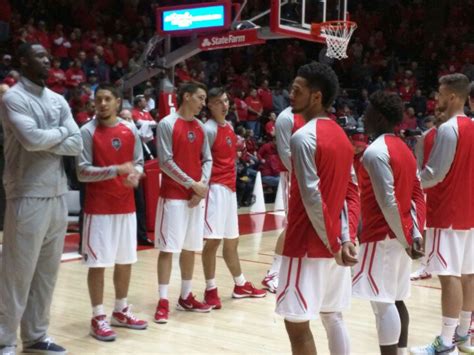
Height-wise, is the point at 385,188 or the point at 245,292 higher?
the point at 385,188

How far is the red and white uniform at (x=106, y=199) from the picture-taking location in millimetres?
4879

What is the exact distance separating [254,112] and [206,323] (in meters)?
10.7

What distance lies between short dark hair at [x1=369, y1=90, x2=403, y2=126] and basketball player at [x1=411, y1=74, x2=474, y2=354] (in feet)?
2.16

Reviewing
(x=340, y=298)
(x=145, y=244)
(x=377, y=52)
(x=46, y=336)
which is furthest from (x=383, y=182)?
(x=377, y=52)

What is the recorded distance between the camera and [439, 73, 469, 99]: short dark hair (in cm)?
444

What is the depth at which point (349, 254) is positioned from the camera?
3.19m

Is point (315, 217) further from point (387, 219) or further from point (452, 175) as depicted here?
point (452, 175)

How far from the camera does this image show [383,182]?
3.73 metres

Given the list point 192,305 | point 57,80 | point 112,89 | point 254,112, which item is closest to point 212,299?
point 192,305

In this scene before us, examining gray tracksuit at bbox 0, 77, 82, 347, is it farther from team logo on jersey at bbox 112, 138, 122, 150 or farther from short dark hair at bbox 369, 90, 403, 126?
short dark hair at bbox 369, 90, 403, 126

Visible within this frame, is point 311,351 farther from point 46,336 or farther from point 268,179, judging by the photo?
point 268,179

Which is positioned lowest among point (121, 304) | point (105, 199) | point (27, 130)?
point (121, 304)

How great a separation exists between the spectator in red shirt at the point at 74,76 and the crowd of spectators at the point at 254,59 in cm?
2

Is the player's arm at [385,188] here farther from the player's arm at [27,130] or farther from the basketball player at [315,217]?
the player's arm at [27,130]
